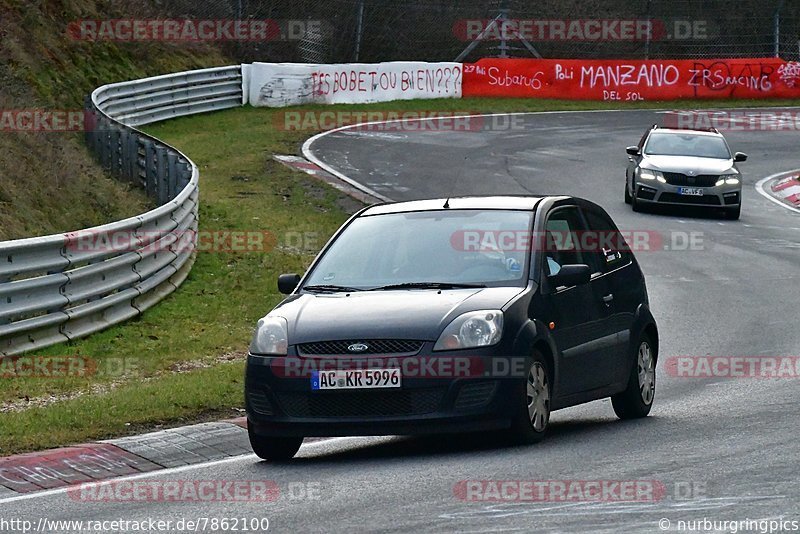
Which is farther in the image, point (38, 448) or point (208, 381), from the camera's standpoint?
point (208, 381)

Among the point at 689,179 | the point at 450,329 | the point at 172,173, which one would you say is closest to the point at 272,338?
the point at 450,329

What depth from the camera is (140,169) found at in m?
24.0

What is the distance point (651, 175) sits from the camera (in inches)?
1056

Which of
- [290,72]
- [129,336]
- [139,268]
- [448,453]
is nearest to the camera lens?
[448,453]

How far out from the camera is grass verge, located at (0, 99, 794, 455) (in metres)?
10.3

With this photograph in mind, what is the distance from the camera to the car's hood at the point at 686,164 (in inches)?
1059

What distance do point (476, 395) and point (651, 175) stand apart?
60.9 ft

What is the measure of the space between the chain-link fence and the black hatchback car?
3290 centimetres

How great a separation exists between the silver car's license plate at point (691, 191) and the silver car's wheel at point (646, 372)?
15965mm

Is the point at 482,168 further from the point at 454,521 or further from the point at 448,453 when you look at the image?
the point at 454,521

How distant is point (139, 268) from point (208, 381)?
12.9 ft

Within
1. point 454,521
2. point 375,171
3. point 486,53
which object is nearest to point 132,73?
point 375,171

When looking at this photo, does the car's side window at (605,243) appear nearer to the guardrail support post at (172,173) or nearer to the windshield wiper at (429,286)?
the windshield wiper at (429,286)

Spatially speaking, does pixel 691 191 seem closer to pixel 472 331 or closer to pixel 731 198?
pixel 731 198
